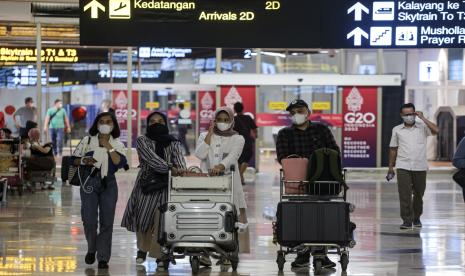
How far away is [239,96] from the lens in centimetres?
2775

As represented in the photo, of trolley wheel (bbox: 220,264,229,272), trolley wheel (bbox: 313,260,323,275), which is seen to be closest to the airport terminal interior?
trolley wheel (bbox: 313,260,323,275)

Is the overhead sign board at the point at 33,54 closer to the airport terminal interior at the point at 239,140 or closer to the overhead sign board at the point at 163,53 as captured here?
the airport terminal interior at the point at 239,140

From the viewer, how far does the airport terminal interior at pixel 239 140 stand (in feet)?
35.5

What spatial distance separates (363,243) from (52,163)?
9.85 m

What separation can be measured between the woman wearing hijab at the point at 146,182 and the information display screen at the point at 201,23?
4908 mm

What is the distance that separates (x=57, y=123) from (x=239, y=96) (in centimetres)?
507

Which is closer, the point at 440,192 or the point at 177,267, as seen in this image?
the point at 177,267

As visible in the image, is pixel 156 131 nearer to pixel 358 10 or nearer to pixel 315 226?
pixel 315 226

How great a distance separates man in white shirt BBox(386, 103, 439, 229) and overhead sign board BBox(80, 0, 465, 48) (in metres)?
1.90

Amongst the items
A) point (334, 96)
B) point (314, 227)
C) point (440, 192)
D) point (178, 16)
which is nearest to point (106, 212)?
point (314, 227)

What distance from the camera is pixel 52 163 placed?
21.7 m

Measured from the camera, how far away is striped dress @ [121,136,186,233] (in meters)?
11.1

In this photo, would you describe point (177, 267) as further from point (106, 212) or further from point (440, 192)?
point (440, 192)

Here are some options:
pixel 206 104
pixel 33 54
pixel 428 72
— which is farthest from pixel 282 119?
pixel 33 54
